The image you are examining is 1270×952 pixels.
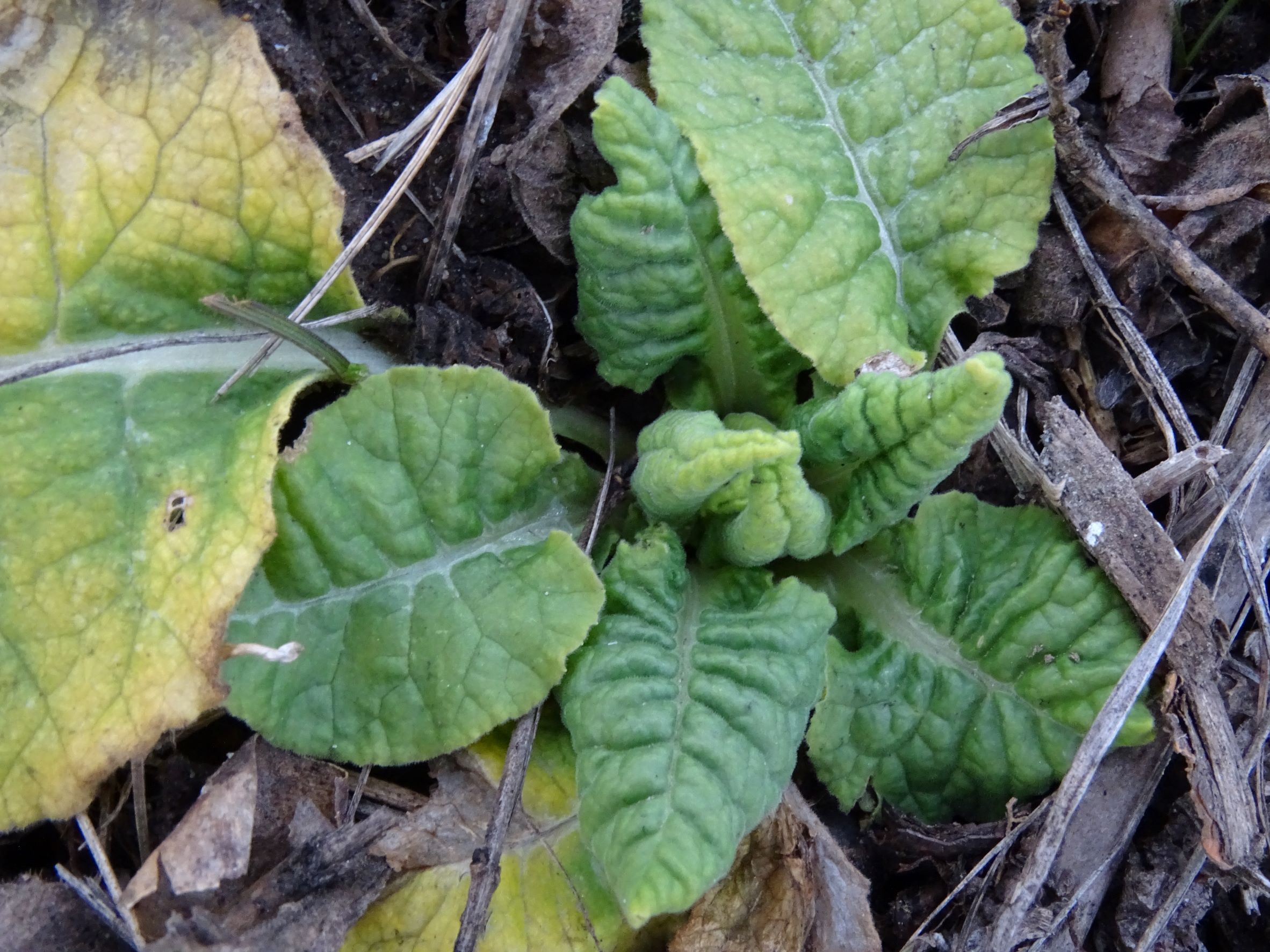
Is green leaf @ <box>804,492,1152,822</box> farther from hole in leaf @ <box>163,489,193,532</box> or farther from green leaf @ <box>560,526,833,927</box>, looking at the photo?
hole in leaf @ <box>163,489,193,532</box>

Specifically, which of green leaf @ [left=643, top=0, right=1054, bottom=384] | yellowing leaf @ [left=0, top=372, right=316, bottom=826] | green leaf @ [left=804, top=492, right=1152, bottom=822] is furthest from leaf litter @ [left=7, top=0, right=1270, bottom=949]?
yellowing leaf @ [left=0, top=372, right=316, bottom=826]

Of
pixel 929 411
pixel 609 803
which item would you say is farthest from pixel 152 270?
pixel 929 411

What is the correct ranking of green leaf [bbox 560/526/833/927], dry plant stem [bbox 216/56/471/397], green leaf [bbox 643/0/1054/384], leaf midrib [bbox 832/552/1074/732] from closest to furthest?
green leaf [bbox 560/526/833/927] → dry plant stem [bbox 216/56/471/397] → green leaf [bbox 643/0/1054/384] → leaf midrib [bbox 832/552/1074/732]

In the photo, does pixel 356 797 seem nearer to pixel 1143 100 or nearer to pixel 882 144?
pixel 882 144

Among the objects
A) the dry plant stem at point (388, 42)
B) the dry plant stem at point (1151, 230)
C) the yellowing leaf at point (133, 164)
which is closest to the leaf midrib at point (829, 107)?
the dry plant stem at point (1151, 230)

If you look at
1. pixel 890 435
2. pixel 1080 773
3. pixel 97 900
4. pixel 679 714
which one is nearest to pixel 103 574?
pixel 97 900

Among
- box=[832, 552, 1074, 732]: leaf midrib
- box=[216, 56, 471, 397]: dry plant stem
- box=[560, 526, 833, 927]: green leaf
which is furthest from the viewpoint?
box=[832, 552, 1074, 732]: leaf midrib
